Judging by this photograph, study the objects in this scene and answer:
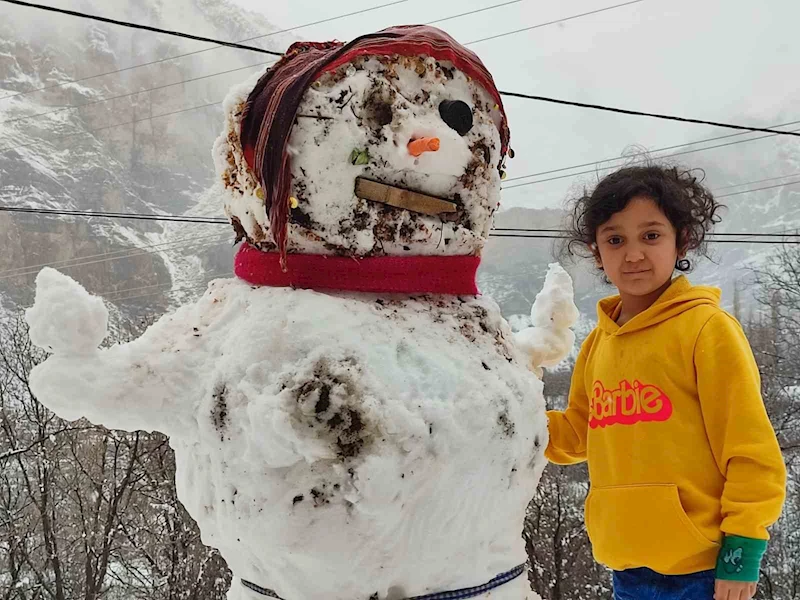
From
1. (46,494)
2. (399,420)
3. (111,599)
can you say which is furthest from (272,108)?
(111,599)

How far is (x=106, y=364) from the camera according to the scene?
0.88 meters

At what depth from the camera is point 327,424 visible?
78 cm

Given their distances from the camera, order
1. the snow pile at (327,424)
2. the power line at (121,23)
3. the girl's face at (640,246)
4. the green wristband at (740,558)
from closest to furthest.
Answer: the snow pile at (327,424), the green wristband at (740,558), the girl's face at (640,246), the power line at (121,23)

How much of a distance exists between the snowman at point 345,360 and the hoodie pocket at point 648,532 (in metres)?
0.19

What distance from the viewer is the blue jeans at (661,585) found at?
98 cm

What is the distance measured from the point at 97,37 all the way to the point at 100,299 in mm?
Answer: 20328

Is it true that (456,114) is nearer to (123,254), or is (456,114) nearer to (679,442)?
(679,442)

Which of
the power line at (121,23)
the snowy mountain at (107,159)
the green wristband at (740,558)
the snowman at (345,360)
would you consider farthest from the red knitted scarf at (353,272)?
the snowy mountain at (107,159)

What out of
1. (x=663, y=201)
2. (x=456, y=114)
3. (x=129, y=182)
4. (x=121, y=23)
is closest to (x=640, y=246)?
(x=663, y=201)

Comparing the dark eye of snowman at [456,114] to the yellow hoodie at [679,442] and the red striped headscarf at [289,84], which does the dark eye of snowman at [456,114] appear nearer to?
the red striped headscarf at [289,84]

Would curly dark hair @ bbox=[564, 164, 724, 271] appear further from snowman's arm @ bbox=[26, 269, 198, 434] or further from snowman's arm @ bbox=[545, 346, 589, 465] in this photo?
snowman's arm @ bbox=[26, 269, 198, 434]

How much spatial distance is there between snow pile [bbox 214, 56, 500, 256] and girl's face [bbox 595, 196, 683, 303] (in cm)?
29

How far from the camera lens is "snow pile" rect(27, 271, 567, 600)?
2.61 ft

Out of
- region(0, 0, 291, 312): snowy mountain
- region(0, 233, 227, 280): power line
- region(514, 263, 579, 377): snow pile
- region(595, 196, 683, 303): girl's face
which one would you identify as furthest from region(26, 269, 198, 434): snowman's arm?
region(0, 233, 227, 280): power line
